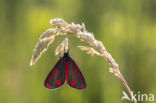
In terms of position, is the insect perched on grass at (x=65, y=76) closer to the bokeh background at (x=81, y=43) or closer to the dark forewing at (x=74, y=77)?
the dark forewing at (x=74, y=77)

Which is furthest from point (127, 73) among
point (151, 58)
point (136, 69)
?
point (151, 58)

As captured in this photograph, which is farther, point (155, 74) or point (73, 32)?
point (155, 74)

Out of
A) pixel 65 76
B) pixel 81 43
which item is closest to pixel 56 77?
pixel 65 76

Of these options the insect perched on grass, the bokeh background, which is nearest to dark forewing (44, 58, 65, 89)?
the insect perched on grass

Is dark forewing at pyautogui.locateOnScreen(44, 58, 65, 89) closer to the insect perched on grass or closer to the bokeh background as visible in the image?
the insect perched on grass

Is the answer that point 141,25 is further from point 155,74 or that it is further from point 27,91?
point 27,91
